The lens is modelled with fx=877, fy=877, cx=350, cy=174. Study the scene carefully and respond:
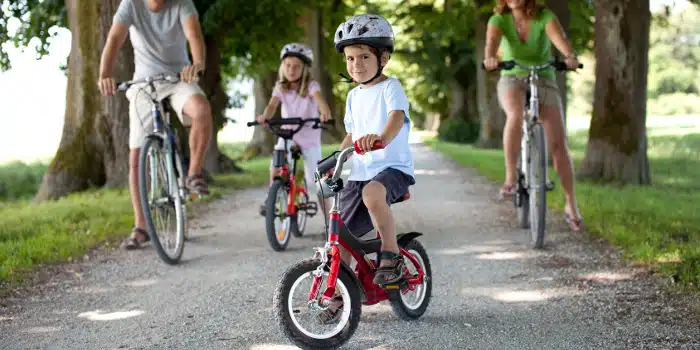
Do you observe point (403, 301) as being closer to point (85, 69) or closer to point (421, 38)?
point (85, 69)

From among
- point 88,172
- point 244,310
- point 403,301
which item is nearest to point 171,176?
point 244,310

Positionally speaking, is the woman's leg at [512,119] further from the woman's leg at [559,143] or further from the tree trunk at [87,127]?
the tree trunk at [87,127]

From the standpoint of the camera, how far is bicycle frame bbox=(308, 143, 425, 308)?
4180 millimetres

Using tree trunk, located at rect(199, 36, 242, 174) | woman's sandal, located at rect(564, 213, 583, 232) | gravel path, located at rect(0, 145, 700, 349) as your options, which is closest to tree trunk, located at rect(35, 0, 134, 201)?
tree trunk, located at rect(199, 36, 242, 174)

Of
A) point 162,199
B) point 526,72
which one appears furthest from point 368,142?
point 526,72

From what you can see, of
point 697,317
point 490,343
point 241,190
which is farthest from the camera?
point 241,190

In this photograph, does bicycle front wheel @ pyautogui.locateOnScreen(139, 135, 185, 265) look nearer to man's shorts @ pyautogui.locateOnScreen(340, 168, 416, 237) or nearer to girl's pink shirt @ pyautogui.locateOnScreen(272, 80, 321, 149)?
girl's pink shirt @ pyautogui.locateOnScreen(272, 80, 321, 149)

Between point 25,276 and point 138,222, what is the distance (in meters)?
1.43

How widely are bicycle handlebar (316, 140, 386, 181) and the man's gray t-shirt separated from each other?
3372 millimetres

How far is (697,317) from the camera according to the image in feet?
15.6

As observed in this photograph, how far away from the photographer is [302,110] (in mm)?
7977

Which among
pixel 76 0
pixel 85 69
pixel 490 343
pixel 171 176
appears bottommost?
pixel 490 343

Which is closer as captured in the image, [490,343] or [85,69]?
[490,343]

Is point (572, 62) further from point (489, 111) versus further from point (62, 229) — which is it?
point (489, 111)
